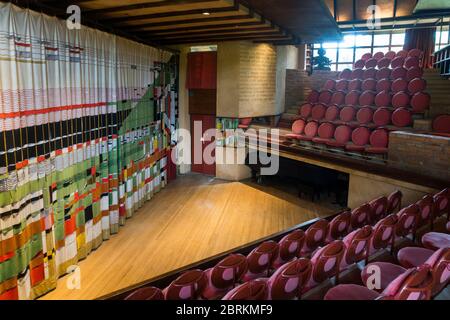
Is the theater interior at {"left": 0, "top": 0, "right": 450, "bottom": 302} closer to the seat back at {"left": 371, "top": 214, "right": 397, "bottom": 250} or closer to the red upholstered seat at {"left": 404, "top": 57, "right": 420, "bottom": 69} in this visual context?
the seat back at {"left": 371, "top": 214, "right": 397, "bottom": 250}

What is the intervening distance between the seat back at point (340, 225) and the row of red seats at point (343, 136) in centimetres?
209

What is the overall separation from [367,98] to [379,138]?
1888 mm

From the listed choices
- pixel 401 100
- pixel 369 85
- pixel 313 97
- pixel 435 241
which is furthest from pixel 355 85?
pixel 435 241

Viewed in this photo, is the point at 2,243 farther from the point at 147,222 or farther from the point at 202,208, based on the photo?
the point at 202,208

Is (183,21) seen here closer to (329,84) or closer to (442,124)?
(442,124)

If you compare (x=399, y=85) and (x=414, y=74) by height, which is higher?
(x=414, y=74)

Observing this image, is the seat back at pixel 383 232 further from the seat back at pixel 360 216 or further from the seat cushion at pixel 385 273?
the seat back at pixel 360 216

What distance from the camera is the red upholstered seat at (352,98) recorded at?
7.91 meters

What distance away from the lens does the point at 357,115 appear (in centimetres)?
722

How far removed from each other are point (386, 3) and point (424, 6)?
94 cm

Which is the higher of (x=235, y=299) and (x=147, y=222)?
(x=235, y=299)

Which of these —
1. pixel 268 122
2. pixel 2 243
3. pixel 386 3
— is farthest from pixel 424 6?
pixel 2 243

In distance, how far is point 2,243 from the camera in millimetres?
3316

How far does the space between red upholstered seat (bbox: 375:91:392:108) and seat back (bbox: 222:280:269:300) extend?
605 centimetres
